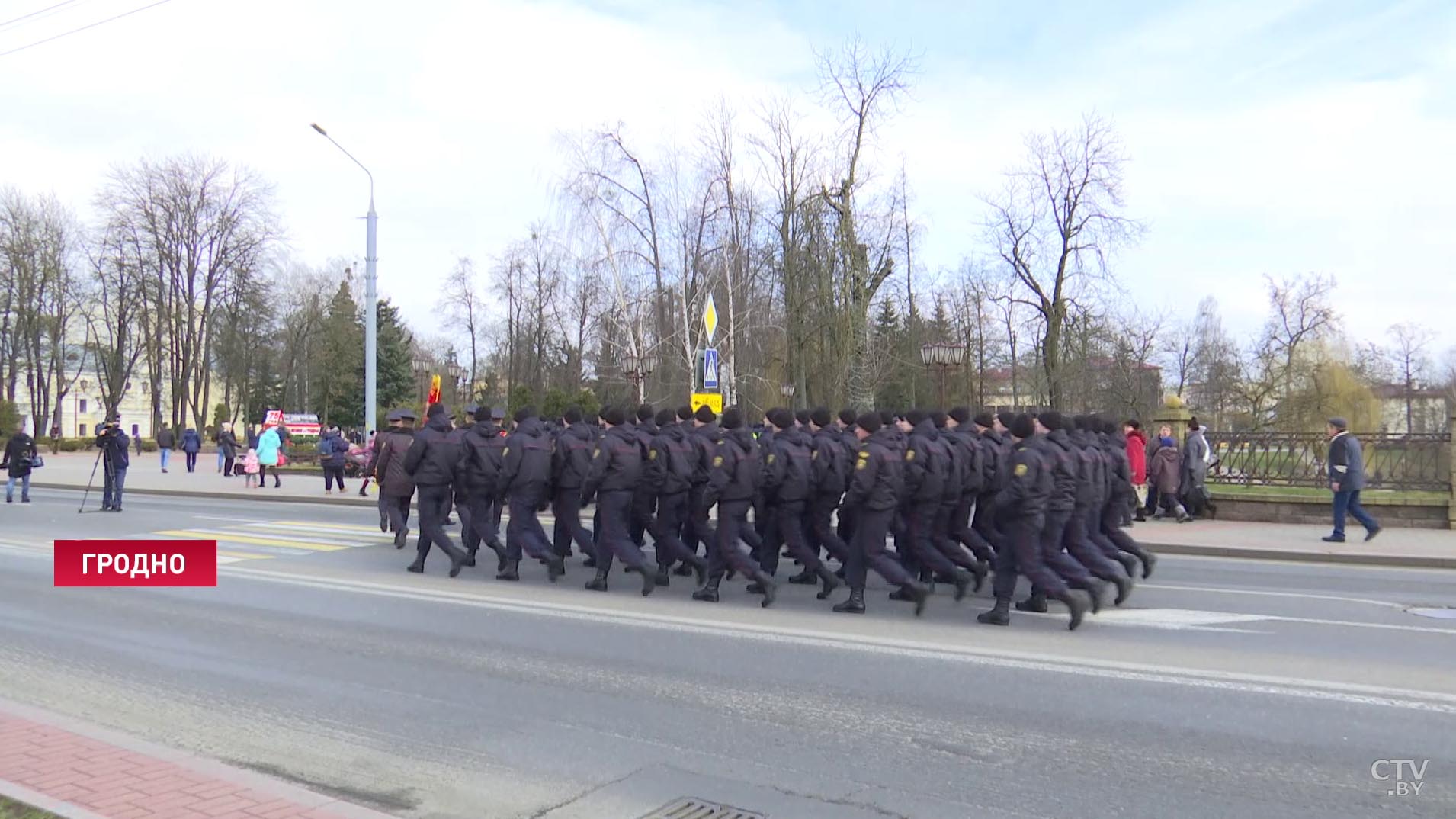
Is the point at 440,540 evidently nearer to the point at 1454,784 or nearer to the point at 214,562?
the point at 214,562

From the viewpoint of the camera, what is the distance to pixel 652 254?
35.2 m

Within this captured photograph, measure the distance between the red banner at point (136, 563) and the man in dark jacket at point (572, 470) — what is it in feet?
12.2

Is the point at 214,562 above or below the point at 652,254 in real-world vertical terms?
below

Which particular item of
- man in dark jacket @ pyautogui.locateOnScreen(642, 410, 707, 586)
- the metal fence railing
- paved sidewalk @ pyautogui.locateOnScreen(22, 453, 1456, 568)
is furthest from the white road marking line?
the metal fence railing

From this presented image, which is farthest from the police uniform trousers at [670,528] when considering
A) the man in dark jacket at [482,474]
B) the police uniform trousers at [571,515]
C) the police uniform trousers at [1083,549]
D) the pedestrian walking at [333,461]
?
the pedestrian walking at [333,461]

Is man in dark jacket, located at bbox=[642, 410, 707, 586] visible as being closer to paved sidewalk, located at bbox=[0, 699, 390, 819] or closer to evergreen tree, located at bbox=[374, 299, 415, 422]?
paved sidewalk, located at bbox=[0, 699, 390, 819]

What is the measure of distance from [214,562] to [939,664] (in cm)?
924

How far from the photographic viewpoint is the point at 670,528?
1109 centimetres

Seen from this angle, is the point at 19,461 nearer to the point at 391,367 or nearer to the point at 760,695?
the point at 760,695

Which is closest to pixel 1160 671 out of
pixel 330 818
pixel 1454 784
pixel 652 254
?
pixel 1454 784

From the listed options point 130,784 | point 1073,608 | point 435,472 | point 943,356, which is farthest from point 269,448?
point 130,784

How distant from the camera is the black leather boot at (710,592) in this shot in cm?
1019

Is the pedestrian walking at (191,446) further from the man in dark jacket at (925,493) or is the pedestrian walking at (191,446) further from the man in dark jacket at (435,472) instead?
the man in dark jacket at (925,493)

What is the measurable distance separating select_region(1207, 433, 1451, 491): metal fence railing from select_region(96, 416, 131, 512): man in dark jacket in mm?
20063
